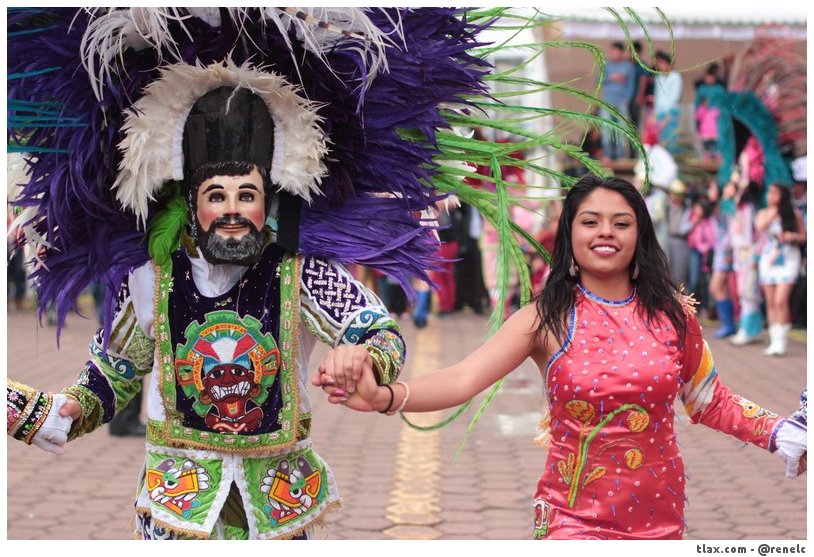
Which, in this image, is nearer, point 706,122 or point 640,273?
point 640,273

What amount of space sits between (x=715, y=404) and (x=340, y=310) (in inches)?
40.8

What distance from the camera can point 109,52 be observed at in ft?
10.9

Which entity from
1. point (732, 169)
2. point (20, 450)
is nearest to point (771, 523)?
point (20, 450)

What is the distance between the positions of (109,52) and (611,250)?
141cm

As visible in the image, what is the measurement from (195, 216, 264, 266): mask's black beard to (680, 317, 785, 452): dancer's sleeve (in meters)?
1.17

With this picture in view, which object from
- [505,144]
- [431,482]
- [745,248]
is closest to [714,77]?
[745,248]

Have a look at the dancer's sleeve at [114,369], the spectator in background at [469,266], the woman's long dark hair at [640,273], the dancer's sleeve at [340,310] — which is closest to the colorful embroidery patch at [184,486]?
the dancer's sleeve at [114,369]

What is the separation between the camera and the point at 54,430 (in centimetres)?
341

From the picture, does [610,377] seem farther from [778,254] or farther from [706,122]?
[706,122]

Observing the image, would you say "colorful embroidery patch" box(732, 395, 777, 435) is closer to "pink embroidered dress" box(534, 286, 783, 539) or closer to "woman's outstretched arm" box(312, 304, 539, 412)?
"pink embroidered dress" box(534, 286, 783, 539)

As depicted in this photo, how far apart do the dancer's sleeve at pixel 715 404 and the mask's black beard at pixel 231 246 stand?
3.82 feet

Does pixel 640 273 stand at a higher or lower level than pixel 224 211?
lower

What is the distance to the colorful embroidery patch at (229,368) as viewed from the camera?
3.37 m
